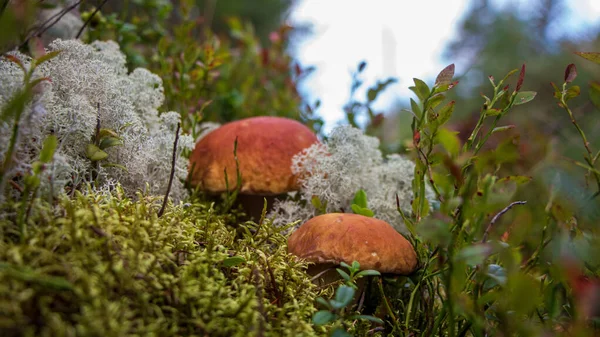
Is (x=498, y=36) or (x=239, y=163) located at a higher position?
(x=498, y=36)

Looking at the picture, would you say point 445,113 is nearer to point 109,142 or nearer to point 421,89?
point 421,89

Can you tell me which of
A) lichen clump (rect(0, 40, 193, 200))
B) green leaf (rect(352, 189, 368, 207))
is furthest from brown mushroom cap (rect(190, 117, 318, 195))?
green leaf (rect(352, 189, 368, 207))

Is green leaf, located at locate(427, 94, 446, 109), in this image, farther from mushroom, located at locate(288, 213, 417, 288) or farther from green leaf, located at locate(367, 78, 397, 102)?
green leaf, located at locate(367, 78, 397, 102)

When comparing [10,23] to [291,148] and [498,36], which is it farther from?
[498,36]

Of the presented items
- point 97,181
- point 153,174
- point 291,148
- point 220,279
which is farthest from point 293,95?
point 220,279

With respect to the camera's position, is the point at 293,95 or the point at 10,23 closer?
the point at 10,23

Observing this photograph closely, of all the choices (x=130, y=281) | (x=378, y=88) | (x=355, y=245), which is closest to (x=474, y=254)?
(x=355, y=245)

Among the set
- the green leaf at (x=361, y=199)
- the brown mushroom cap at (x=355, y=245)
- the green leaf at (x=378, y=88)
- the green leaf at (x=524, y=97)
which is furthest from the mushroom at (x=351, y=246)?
the green leaf at (x=378, y=88)
